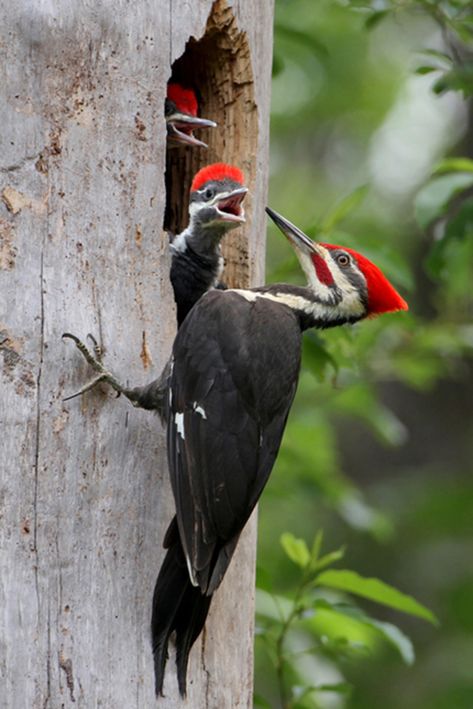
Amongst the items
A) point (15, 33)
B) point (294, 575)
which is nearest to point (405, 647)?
point (15, 33)

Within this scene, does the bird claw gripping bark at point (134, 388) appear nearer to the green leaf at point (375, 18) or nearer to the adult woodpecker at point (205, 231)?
the adult woodpecker at point (205, 231)

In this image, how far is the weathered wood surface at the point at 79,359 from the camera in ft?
9.49

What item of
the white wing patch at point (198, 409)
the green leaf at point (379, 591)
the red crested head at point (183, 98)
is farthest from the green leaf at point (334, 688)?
the red crested head at point (183, 98)

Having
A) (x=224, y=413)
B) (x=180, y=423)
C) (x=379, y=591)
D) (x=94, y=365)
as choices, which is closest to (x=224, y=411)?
(x=224, y=413)

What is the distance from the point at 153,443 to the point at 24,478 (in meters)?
0.39

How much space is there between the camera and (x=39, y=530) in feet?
9.53

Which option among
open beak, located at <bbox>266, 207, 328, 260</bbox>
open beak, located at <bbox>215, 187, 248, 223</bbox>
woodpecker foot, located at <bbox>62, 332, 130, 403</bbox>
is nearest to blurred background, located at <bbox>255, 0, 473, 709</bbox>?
open beak, located at <bbox>266, 207, 328, 260</bbox>

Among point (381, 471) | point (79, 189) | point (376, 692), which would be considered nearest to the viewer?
point (79, 189)

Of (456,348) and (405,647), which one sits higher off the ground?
(456,348)

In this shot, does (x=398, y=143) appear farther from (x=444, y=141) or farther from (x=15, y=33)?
(x=15, y=33)

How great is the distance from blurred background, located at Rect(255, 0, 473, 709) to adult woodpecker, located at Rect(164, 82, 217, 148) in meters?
0.47

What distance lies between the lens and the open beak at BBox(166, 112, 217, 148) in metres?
3.81

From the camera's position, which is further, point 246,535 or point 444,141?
point 444,141

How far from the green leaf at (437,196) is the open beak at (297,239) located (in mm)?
354
